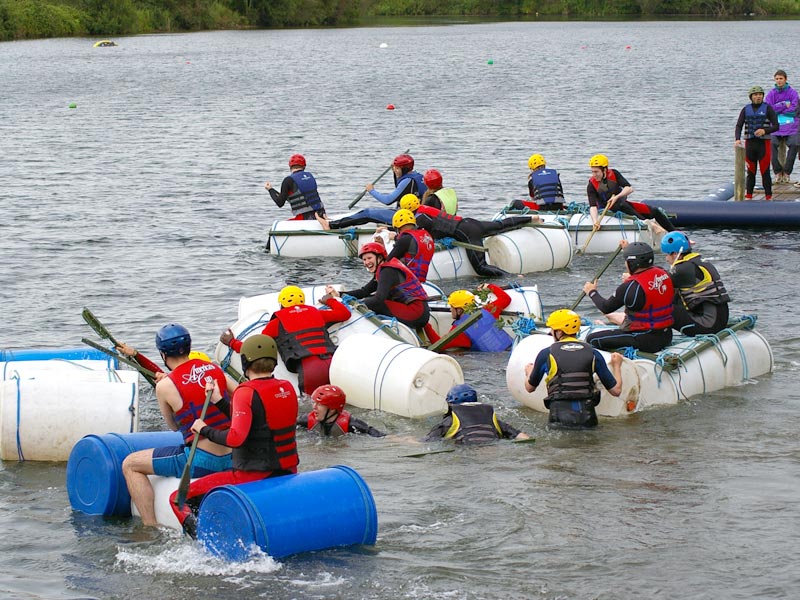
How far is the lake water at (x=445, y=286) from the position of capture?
29.1 feet

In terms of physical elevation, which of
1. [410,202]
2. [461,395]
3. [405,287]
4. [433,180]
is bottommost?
[461,395]

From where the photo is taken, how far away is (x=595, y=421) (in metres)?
11.9

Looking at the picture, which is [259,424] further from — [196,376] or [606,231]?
→ [606,231]

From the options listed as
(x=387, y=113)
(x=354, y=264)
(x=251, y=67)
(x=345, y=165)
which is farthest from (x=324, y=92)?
(x=354, y=264)

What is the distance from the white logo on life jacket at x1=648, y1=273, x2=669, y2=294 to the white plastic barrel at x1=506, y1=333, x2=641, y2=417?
Answer: 897 millimetres

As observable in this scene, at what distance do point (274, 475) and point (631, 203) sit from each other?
13032 mm

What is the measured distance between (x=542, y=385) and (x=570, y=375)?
3.23 feet

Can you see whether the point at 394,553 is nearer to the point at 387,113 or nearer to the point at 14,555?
the point at 14,555

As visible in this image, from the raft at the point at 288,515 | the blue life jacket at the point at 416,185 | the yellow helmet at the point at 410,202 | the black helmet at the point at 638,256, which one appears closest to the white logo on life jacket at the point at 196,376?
the raft at the point at 288,515

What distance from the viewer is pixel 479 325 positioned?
15328mm

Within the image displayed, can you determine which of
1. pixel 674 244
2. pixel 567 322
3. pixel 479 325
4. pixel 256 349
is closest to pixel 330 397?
pixel 567 322

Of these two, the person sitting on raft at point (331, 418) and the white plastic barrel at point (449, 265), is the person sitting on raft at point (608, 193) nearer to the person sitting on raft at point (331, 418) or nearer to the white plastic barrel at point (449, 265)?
the white plastic barrel at point (449, 265)

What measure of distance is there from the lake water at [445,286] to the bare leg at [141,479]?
0.23 metres

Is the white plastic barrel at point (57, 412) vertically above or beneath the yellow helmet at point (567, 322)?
beneath
